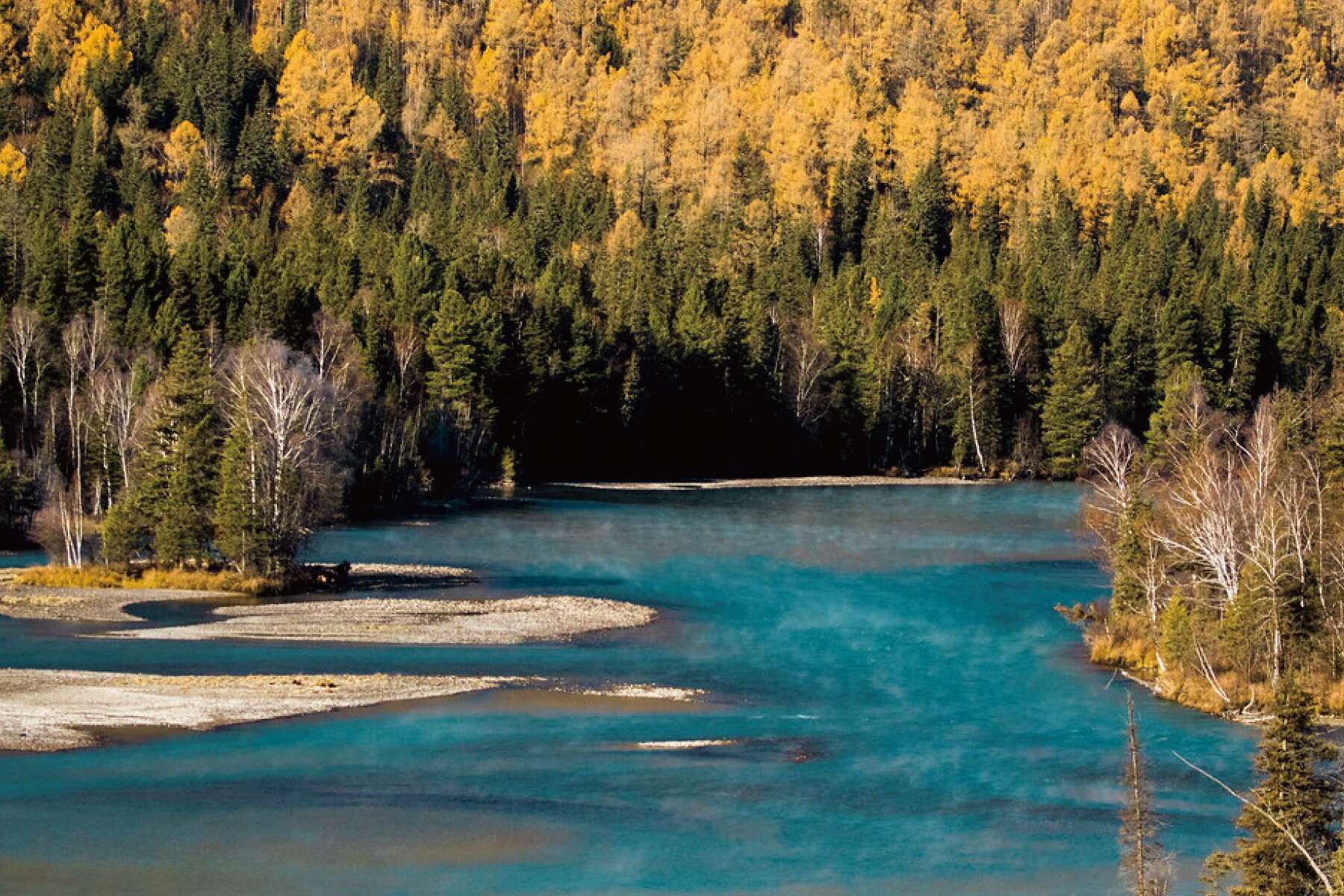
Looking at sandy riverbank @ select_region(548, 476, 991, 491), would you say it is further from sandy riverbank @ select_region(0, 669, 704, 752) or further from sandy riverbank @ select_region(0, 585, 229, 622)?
sandy riverbank @ select_region(0, 669, 704, 752)

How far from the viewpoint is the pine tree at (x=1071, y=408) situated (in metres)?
142

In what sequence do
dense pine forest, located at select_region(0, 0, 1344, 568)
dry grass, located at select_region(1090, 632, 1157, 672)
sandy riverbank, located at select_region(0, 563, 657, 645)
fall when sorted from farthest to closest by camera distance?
dense pine forest, located at select_region(0, 0, 1344, 568)
sandy riverbank, located at select_region(0, 563, 657, 645)
dry grass, located at select_region(1090, 632, 1157, 672)

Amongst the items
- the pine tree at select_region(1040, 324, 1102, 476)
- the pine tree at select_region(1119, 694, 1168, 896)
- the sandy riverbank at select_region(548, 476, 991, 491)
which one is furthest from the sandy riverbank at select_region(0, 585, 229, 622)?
the pine tree at select_region(1040, 324, 1102, 476)

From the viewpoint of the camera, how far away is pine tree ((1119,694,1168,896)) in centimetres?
2708

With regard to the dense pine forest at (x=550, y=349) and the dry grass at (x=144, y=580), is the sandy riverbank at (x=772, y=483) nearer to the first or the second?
the dense pine forest at (x=550, y=349)

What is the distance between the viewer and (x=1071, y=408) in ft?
470

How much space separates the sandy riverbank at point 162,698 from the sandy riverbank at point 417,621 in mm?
7076

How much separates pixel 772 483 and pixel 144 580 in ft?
229

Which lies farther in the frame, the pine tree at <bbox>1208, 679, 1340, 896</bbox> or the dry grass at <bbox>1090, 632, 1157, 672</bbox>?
the dry grass at <bbox>1090, 632, 1157, 672</bbox>

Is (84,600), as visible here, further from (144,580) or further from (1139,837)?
(1139,837)

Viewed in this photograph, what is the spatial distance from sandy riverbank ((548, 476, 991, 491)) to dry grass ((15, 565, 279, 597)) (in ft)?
189

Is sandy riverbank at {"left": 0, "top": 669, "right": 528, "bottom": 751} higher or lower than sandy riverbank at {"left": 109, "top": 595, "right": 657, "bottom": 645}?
lower

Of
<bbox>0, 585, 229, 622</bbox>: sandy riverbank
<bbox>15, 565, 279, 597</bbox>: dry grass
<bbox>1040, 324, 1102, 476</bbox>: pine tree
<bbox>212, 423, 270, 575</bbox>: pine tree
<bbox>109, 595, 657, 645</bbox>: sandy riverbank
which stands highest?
<bbox>1040, 324, 1102, 476</bbox>: pine tree

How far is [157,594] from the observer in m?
70.2
